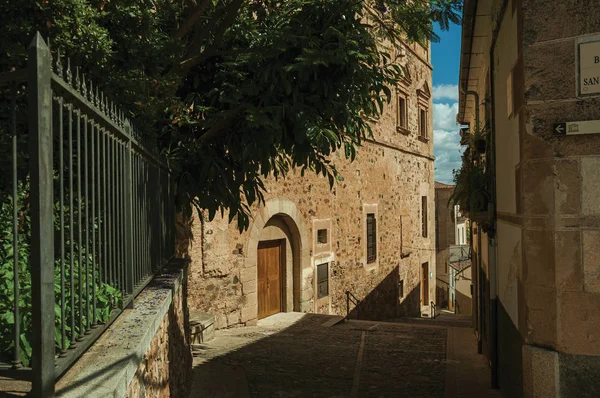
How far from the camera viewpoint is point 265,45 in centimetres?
553

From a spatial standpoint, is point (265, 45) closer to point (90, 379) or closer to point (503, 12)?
point (503, 12)

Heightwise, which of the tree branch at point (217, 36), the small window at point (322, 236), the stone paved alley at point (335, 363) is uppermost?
the tree branch at point (217, 36)

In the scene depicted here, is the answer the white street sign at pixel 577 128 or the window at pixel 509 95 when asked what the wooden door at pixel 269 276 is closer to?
the window at pixel 509 95

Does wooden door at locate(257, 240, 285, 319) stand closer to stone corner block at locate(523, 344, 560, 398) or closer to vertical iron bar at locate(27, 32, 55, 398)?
stone corner block at locate(523, 344, 560, 398)

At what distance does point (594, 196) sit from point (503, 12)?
2.07 metres

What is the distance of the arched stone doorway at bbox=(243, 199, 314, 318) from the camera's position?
10797mm

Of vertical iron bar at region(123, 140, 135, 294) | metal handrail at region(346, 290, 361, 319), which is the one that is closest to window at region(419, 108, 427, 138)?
metal handrail at region(346, 290, 361, 319)

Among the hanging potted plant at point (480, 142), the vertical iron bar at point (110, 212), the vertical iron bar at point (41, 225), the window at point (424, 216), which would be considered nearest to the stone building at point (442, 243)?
the window at point (424, 216)

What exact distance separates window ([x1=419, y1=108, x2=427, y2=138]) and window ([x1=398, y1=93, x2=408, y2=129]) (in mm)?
2053

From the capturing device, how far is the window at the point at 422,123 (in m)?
19.9

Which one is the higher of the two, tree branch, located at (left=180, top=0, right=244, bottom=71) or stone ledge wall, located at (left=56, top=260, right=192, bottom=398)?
tree branch, located at (left=180, top=0, right=244, bottom=71)

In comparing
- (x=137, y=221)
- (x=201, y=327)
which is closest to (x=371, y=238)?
(x=201, y=327)

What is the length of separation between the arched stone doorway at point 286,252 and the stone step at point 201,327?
201 cm

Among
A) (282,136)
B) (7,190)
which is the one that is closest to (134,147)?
(7,190)
